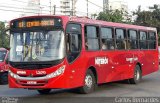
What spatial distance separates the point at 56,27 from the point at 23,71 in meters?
1.73

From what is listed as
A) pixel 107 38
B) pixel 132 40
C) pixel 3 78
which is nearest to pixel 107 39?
pixel 107 38

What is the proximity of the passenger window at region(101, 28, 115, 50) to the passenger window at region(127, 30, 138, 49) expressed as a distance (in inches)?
71.8

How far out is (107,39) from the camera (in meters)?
15.4

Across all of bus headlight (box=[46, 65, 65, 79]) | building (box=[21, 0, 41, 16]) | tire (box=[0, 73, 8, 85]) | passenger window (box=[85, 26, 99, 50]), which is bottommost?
tire (box=[0, 73, 8, 85])

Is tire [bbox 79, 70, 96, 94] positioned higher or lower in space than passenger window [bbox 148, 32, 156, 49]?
lower

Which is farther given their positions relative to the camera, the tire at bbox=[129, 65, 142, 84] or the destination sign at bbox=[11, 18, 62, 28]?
the tire at bbox=[129, 65, 142, 84]

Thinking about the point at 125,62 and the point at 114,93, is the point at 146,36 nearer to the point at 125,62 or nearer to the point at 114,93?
the point at 125,62

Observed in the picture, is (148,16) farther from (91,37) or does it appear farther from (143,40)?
(91,37)

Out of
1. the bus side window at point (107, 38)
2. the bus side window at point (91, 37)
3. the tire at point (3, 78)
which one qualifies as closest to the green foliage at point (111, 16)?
the tire at point (3, 78)

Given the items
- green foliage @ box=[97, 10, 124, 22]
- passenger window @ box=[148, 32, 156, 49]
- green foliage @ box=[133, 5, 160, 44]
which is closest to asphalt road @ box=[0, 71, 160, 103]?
passenger window @ box=[148, 32, 156, 49]

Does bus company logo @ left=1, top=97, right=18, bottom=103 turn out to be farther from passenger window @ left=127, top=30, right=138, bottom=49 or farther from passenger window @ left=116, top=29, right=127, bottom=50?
passenger window @ left=127, top=30, right=138, bottom=49

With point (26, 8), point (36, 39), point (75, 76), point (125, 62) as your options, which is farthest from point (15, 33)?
point (26, 8)

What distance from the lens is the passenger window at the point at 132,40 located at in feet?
57.7

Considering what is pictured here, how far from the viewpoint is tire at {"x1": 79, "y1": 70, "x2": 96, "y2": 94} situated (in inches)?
535
